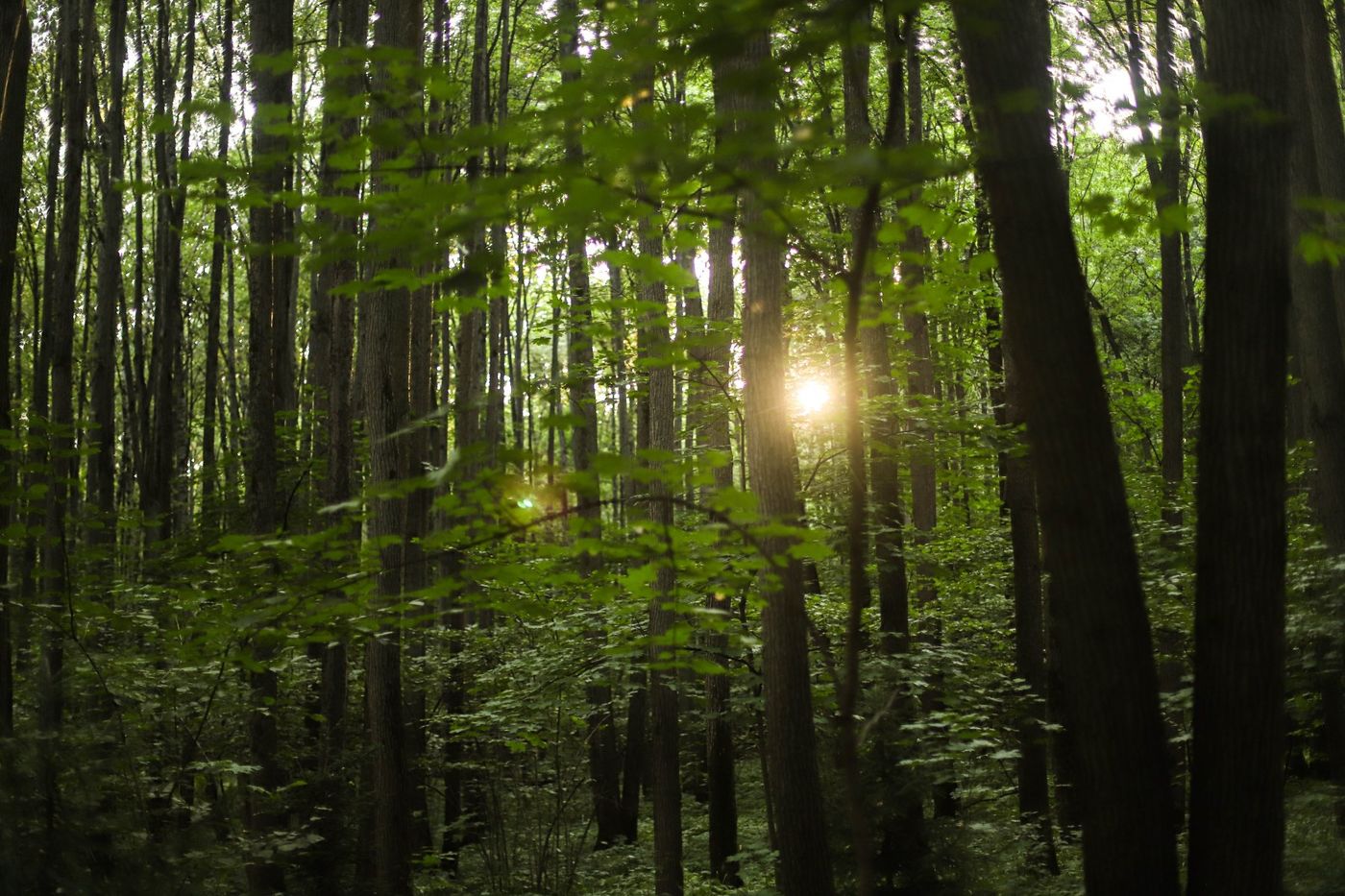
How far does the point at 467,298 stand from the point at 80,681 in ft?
16.0

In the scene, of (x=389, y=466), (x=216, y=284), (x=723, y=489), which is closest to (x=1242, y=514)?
(x=723, y=489)

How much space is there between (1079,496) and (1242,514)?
20.1 inches

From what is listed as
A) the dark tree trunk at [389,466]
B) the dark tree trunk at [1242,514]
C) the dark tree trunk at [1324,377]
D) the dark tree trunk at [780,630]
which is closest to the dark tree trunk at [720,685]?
the dark tree trunk at [780,630]

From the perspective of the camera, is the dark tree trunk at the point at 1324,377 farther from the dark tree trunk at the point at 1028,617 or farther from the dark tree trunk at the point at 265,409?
the dark tree trunk at the point at 265,409

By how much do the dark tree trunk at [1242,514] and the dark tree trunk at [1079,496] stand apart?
191mm

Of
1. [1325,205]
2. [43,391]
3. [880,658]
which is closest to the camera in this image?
[1325,205]

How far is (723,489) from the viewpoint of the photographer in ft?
10.2

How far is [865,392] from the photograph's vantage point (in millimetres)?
9109

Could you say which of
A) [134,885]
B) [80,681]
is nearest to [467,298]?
[134,885]

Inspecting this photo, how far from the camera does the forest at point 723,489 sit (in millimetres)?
2736

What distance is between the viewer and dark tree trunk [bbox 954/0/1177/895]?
271 centimetres

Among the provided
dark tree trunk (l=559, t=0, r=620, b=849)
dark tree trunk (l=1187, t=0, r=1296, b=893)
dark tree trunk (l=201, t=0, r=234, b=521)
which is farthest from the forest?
dark tree trunk (l=201, t=0, r=234, b=521)

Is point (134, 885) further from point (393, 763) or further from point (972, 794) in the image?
point (972, 794)

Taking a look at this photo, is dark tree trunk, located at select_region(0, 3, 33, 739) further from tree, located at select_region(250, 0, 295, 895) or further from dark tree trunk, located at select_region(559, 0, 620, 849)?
dark tree trunk, located at select_region(559, 0, 620, 849)
